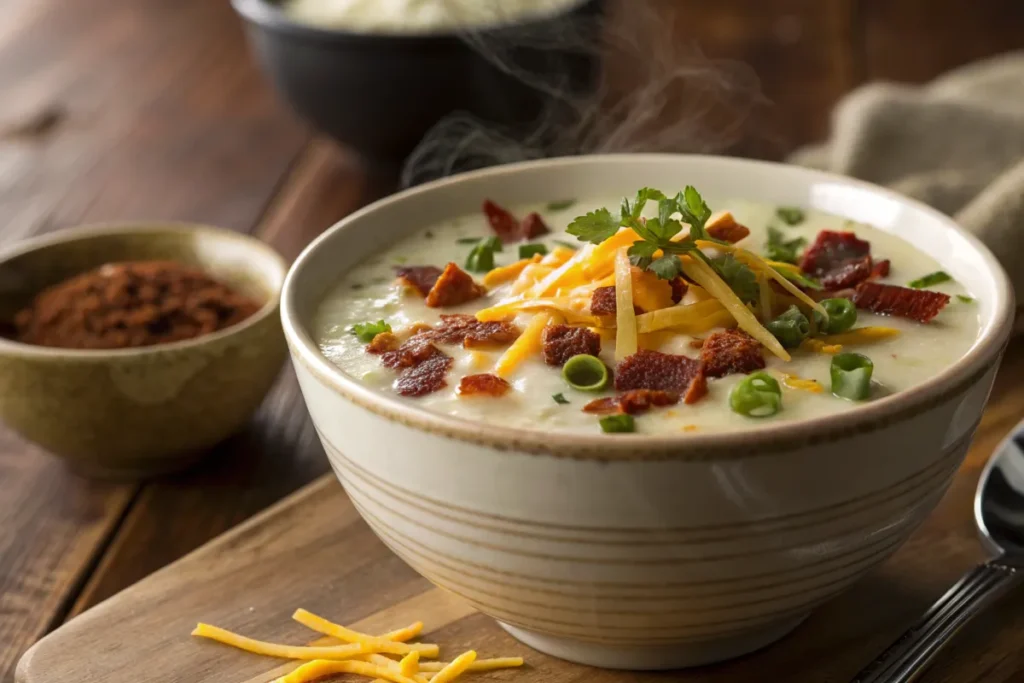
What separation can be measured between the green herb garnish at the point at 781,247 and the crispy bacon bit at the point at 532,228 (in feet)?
1.26

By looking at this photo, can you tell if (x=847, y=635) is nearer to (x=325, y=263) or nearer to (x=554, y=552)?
(x=554, y=552)

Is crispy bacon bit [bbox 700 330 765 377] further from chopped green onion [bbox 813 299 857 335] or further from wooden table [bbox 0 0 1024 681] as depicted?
wooden table [bbox 0 0 1024 681]

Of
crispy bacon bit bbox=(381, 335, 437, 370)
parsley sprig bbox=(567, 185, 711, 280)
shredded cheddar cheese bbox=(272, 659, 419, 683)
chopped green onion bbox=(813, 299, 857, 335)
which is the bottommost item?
shredded cheddar cheese bbox=(272, 659, 419, 683)

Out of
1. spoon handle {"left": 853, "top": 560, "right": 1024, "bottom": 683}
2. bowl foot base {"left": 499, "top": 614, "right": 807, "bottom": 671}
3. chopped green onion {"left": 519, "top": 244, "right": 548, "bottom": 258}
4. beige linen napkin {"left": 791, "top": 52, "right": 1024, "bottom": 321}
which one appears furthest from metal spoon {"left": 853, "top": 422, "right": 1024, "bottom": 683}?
beige linen napkin {"left": 791, "top": 52, "right": 1024, "bottom": 321}

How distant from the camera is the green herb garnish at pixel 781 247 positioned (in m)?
1.97

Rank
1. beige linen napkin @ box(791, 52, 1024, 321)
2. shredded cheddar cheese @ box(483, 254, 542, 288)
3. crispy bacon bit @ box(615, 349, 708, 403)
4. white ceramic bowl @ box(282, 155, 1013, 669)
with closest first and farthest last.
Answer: white ceramic bowl @ box(282, 155, 1013, 669), crispy bacon bit @ box(615, 349, 708, 403), shredded cheddar cheese @ box(483, 254, 542, 288), beige linen napkin @ box(791, 52, 1024, 321)

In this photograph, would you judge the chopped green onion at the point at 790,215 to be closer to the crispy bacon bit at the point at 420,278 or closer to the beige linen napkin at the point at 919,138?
the crispy bacon bit at the point at 420,278

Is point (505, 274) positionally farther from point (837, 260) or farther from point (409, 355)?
point (837, 260)

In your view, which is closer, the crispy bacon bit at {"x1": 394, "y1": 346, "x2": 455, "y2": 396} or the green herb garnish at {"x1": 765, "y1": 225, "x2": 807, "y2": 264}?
the crispy bacon bit at {"x1": 394, "y1": 346, "x2": 455, "y2": 396}

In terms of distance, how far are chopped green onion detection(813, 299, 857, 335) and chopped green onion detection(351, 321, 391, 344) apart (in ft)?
1.99

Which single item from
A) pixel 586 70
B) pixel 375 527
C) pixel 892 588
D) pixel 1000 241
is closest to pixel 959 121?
pixel 1000 241

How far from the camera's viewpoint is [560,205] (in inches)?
89.9

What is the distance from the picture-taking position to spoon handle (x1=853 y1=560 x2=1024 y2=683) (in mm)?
1648

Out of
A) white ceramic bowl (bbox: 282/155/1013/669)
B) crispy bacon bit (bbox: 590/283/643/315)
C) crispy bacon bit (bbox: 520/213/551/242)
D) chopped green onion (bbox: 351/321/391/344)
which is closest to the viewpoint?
white ceramic bowl (bbox: 282/155/1013/669)
